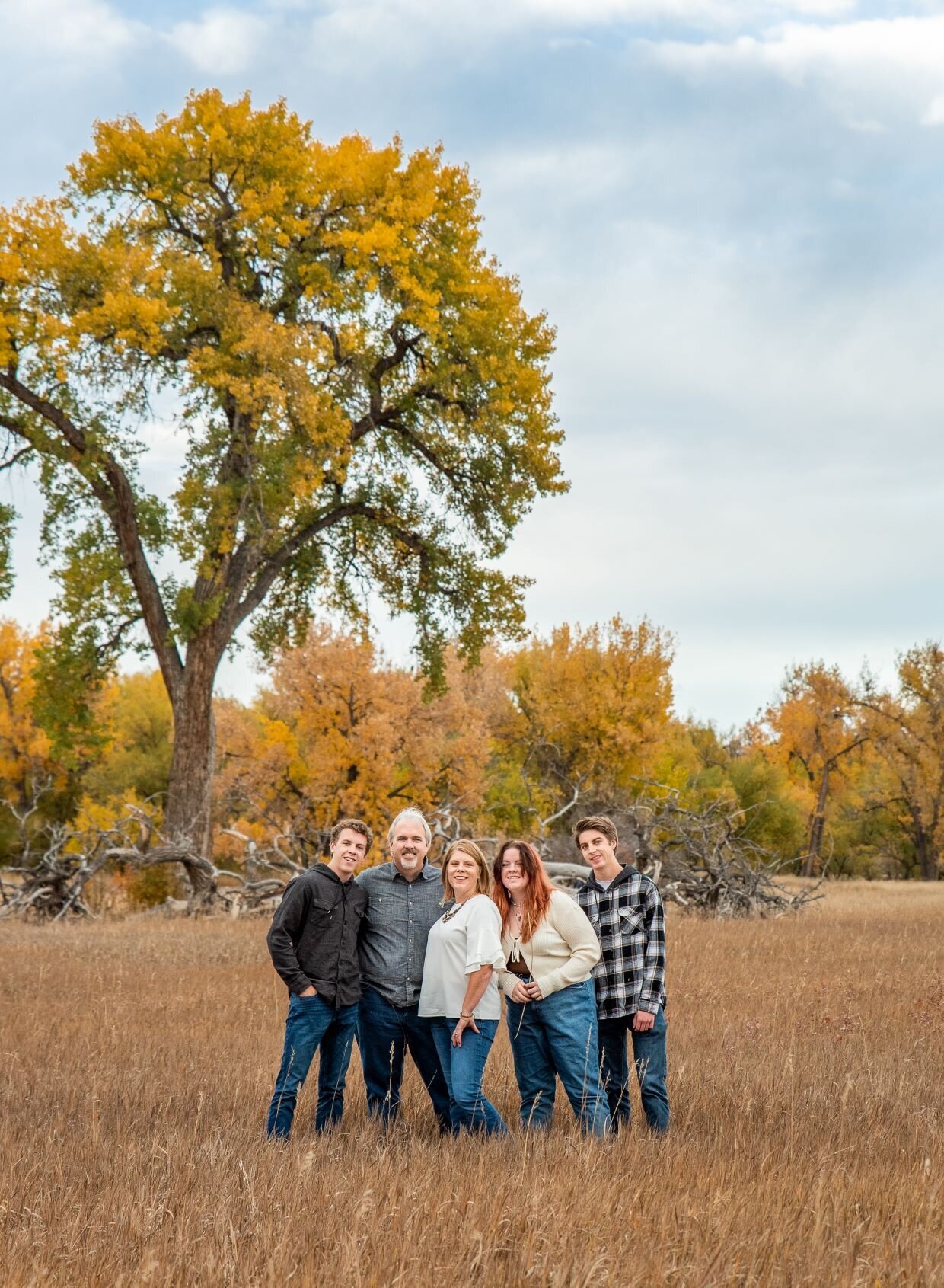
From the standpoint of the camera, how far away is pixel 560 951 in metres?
5.70

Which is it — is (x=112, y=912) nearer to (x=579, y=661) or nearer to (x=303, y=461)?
(x=303, y=461)

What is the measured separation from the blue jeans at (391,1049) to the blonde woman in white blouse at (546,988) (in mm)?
449

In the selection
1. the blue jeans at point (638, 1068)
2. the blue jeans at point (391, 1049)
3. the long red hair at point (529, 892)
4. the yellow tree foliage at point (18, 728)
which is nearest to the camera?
the long red hair at point (529, 892)

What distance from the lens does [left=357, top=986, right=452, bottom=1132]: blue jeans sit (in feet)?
19.7

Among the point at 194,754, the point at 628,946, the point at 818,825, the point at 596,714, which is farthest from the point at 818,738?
the point at 628,946

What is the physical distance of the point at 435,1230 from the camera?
3.85 m

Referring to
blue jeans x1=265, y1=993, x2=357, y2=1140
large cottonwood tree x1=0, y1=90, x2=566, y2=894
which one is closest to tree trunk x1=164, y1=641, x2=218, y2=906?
large cottonwood tree x1=0, y1=90, x2=566, y2=894

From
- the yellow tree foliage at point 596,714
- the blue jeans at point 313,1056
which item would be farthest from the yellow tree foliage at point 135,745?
the blue jeans at point 313,1056

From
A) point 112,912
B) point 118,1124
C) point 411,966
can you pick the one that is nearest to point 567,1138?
point 411,966

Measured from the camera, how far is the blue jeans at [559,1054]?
562 cm

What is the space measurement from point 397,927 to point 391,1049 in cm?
64

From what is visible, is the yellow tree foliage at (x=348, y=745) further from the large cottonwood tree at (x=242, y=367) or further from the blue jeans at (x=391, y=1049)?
the blue jeans at (x=391, y=1049)

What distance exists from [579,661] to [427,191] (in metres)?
20.7

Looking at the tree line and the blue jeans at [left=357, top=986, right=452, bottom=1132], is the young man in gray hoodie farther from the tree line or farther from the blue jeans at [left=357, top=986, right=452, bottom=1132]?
the tree line
